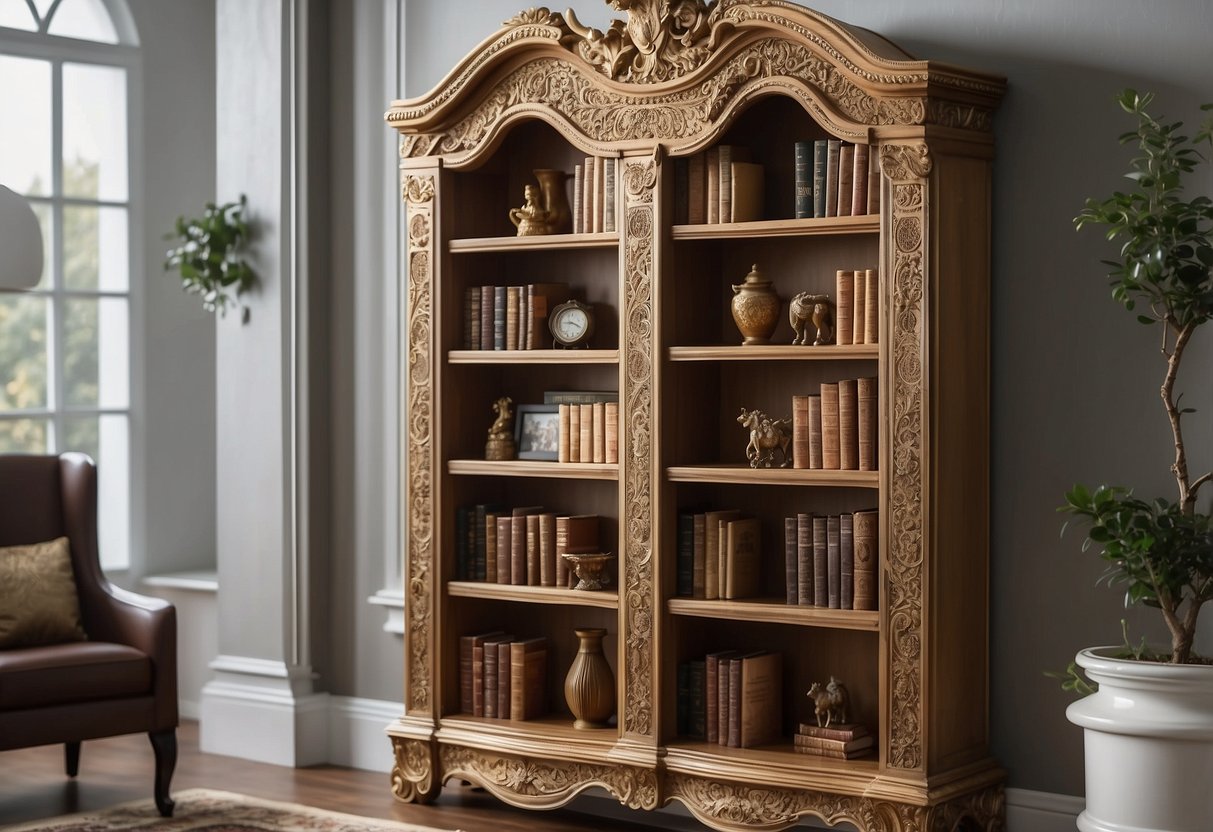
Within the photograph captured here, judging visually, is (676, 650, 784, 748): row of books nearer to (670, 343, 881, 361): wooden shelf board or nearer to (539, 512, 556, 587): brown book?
(539, 512, 556, 587): brown book

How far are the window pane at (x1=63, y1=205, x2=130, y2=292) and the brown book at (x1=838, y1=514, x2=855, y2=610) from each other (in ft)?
12.0

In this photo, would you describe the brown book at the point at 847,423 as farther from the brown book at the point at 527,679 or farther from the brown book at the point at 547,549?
the brown book at the point at 527,679

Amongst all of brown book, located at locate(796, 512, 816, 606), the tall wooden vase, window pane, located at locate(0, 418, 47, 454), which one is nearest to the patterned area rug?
the tall wooden vase

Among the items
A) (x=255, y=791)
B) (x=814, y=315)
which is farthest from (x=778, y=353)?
(x=255, y=791)

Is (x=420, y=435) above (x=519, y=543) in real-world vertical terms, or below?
above

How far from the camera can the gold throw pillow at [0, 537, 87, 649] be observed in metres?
5.22

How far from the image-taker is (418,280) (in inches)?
207

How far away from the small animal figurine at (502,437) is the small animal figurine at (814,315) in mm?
1047

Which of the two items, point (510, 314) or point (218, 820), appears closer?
point (218, 820)

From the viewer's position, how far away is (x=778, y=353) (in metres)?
4.57

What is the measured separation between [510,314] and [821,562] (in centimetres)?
129

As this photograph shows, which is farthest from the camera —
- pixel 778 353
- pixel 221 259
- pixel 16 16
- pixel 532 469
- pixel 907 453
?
pixel 16 16

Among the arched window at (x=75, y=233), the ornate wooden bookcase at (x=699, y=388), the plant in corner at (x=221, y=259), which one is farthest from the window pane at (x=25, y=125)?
the ornate wooden bookcase at (x=699, y=388)

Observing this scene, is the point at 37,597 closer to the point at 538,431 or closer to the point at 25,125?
the point at 538,431
